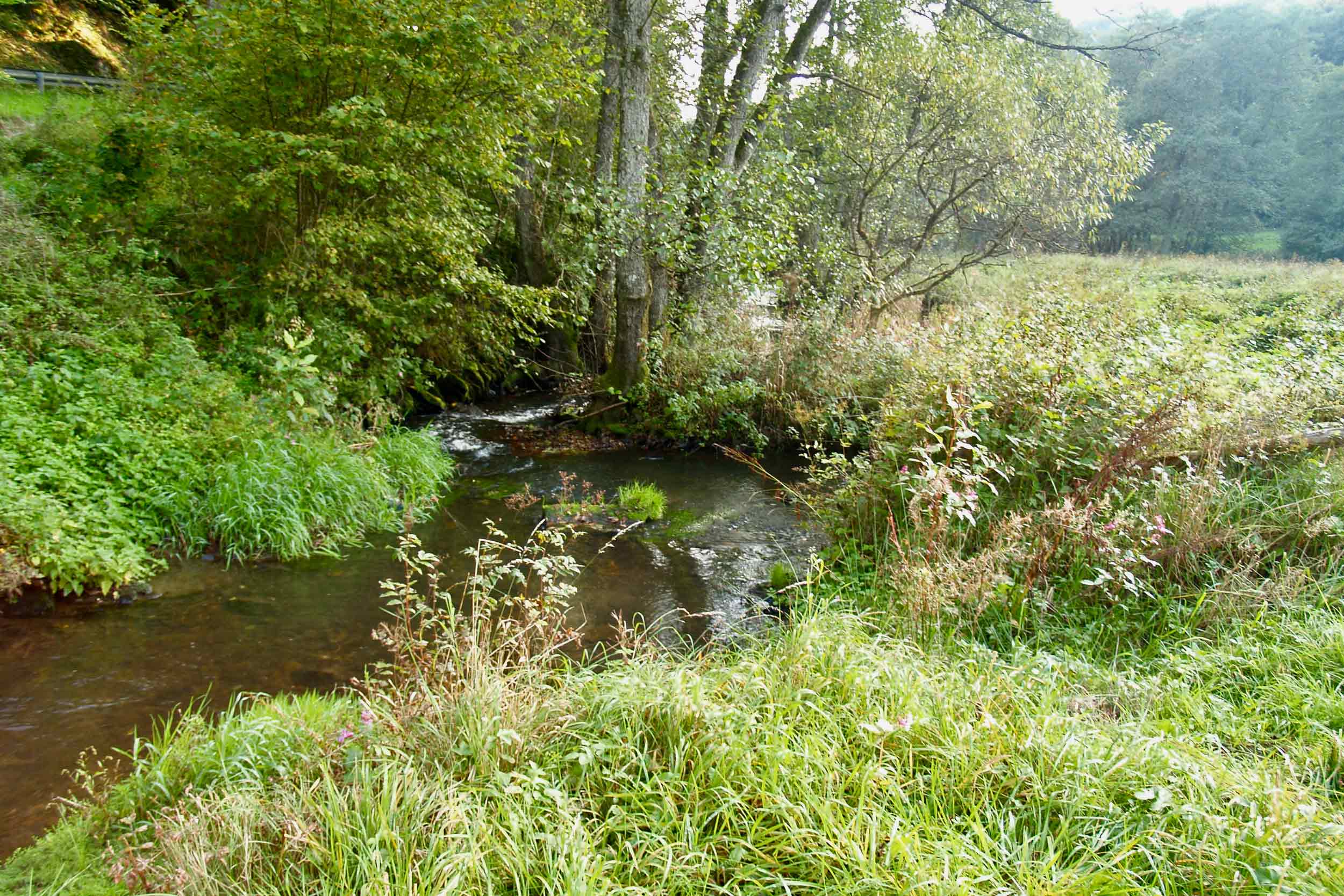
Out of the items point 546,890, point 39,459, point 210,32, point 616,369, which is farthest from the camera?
point 616,369

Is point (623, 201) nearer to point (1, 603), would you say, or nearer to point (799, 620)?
point (799, 620)

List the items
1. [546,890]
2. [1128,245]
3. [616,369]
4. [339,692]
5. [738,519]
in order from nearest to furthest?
1. [546,890]
2. [339,692]
3. [738,519]
4. [616,369]
5. [1128,245]

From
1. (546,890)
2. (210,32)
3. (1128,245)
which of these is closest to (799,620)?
(546,890)

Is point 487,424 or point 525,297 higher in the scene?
point 525,297

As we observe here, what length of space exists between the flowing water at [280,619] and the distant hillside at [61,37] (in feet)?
48.0

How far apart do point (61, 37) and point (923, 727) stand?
2230 cm

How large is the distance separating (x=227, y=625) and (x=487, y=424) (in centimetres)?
633

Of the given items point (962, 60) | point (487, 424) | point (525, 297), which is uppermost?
point (962, 60)

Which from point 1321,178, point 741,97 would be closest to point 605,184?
point 741,97

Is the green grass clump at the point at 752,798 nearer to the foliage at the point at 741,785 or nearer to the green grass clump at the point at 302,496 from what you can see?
the foliage at the point at 741,785

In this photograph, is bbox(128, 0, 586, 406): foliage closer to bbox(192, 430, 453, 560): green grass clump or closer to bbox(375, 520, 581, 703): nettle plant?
bbox(192, 430, 453, 560): green grass clump

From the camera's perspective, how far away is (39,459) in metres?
5.38

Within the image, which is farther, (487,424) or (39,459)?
(487,424)

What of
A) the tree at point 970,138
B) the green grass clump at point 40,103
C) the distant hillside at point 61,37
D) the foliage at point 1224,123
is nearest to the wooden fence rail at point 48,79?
the green grass clump at point 40,103
